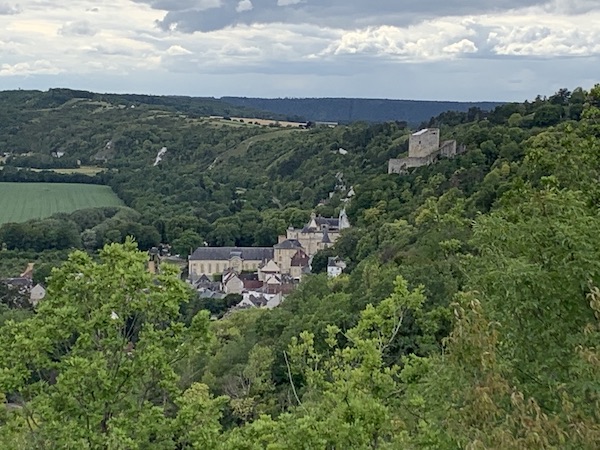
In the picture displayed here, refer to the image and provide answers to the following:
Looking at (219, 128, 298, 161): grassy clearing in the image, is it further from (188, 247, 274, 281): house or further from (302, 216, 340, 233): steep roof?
(188, 247, 274, 281): house

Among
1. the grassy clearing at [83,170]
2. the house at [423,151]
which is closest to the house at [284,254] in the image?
the house at [423,151]

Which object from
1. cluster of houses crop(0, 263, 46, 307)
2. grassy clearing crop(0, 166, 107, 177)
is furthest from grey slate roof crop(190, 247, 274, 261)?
grassy clearing crop(0, 166, 107, 177)

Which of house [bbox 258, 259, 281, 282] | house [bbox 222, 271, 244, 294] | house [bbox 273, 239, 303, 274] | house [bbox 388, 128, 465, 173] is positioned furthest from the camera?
house [bbox 273, 239, 303, 274]

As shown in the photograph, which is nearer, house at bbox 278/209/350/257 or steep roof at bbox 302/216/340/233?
house at bbox 278/209/350/257

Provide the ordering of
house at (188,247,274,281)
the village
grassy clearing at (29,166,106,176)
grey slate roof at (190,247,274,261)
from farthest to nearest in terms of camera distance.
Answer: grassy clearing at (29,166,106,176), grey slate roof at (190,247,274,261), house at (188,247,274,281), the village

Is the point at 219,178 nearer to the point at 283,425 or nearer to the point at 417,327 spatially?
the point at 417,327

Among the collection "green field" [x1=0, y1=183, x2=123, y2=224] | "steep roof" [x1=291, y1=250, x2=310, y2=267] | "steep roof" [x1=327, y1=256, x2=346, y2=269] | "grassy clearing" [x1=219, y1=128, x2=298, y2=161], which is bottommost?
"green field" [x1=0, y1=183, x2=123, y2=224]

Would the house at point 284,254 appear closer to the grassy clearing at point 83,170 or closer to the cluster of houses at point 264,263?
the cluster of houses at point 264,263

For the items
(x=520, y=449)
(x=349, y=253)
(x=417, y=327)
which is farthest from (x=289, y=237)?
(x=520, y=449)
